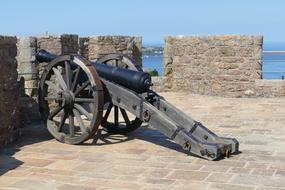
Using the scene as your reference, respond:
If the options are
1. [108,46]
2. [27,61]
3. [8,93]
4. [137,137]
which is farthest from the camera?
[108,46]

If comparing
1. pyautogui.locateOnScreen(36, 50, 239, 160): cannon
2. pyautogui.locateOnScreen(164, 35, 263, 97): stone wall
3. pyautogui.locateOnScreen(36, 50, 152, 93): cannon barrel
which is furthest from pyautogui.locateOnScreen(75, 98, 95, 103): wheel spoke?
pyautogui.locateOnScreen(164, 35, 263, 97): stone wall

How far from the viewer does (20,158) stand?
5664mm

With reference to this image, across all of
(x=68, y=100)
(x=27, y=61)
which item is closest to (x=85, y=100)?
(x=68, y=100)

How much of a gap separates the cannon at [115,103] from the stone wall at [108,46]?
3.20 metres

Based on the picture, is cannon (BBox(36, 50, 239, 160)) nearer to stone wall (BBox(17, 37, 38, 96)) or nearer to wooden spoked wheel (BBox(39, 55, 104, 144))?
wooden spoked wheel (BBox(39, 55, 104, 144))

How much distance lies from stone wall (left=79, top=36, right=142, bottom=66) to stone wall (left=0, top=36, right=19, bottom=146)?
3158mm

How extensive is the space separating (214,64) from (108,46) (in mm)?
2597

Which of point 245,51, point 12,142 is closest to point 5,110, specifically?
point 12,142

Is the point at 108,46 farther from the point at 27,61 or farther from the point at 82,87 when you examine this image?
the point at 82,87

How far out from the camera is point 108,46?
10.7m

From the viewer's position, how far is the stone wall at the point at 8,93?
6380mm

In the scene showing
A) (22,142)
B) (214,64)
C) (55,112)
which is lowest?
(22,142)

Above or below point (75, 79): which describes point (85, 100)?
below

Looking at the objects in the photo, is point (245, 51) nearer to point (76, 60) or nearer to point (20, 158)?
point (76, 60)
